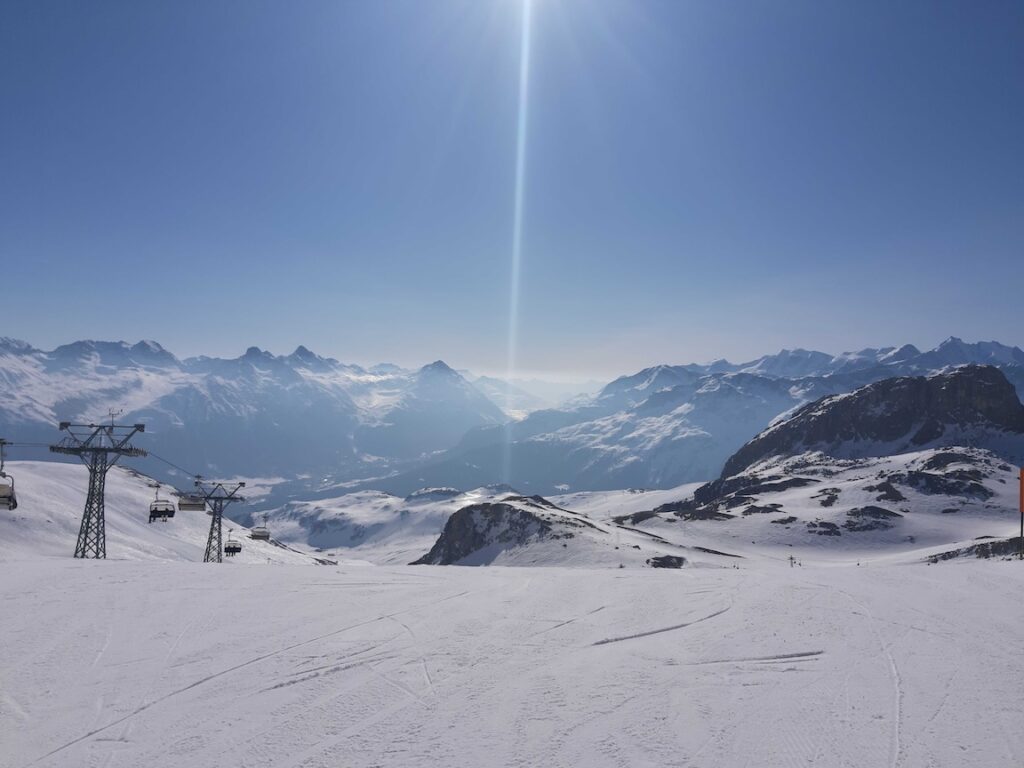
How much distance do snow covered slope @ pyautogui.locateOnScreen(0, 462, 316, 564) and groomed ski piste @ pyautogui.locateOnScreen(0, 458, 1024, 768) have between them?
2286 inches

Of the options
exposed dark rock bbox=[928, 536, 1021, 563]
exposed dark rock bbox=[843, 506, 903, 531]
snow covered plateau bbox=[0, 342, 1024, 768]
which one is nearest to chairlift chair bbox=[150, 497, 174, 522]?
snow covered plateau bbox=[0, 342, 1024, 768]

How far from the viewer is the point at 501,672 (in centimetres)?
1198

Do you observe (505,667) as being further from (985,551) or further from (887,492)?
(887,492)

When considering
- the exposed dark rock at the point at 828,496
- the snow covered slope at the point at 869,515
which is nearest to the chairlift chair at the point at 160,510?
the snow covered slope at the point at 869,515

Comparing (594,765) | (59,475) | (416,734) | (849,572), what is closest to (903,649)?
(594,765)

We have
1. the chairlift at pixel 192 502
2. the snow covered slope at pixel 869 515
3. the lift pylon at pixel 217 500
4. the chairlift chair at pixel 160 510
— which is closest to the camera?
the chairlift chair at pixel 160 510

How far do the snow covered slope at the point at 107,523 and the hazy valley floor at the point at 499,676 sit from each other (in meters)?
59.3

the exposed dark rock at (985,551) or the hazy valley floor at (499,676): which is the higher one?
the hazy valley floor at (499,676)

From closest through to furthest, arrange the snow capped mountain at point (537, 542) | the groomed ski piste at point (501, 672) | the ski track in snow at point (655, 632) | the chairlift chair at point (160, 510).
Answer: the groomed ski piste at point (501, 672)
the ski track in snow at point (655, 632)
the chairlift chair at point (160, 510)
the snow capped mountain at point (537, 542)

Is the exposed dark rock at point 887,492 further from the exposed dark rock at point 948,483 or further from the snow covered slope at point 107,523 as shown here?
the snow covered slope at point 107,523

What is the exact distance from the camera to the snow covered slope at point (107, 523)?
8416 centimetres

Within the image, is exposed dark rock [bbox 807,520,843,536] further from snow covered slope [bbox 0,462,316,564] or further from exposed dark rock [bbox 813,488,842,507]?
snow covered slope [bbox 0,462,316,564]

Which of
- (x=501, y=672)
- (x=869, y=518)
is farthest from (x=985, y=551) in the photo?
(x=501, y=672)

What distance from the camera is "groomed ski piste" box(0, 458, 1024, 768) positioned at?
883 cm
